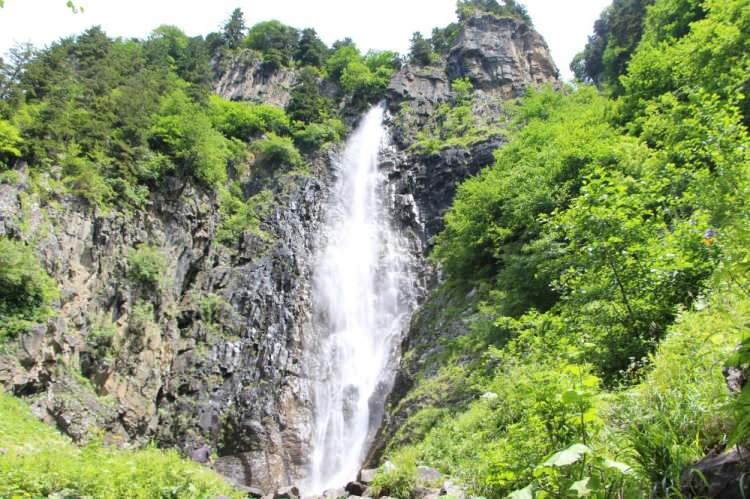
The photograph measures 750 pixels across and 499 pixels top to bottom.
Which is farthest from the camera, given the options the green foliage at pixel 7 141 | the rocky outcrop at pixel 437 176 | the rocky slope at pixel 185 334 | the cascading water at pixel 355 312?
the rocky outcrop at pixel 437 176

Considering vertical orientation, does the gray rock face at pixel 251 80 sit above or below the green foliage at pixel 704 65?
above

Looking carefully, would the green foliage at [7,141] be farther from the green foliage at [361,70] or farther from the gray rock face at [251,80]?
the green foliage at [361,70]

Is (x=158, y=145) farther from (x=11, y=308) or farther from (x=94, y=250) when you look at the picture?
(x=11, y=308)

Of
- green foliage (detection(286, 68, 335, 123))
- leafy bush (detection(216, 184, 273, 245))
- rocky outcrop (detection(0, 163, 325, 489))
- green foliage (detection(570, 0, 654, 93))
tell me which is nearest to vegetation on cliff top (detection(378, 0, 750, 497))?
rocky outcrop (detection(0, 163, 325, 489))

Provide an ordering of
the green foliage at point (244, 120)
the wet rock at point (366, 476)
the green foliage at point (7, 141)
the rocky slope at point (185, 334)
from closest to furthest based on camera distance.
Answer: the wet rock at point (366, 476), the rocky slope at point (185, 334), the green foliage at point (7, 141), the green foliage at point (244, 120)

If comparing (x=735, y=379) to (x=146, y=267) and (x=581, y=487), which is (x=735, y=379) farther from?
(x=146, y=267)

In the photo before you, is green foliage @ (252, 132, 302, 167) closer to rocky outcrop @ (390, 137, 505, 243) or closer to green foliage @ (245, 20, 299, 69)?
rocky outcrop @ (390, 137, 505, 243)

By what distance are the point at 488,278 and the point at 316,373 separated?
1050 cm

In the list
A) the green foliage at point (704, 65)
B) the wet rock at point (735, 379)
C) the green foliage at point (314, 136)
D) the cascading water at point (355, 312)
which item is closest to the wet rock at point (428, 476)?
the wet rock at point (735, 379)

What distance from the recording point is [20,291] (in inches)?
612

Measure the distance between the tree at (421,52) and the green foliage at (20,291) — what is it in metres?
37.6

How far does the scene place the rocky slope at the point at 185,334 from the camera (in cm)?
1648

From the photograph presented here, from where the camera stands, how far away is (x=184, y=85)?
3388 centimetres

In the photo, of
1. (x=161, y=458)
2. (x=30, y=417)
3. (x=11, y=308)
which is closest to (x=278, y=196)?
(x=11, y=308)
